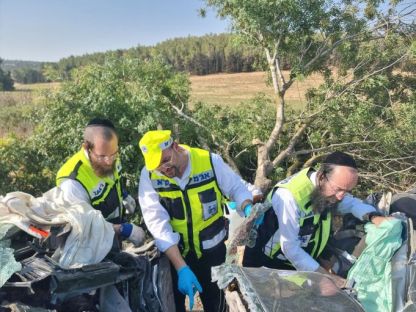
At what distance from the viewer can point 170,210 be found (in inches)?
104

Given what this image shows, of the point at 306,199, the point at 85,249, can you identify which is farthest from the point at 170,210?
the point at 306,199

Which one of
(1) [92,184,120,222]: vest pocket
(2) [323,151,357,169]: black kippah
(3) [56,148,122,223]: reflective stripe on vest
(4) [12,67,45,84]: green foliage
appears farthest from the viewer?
(4) [12,67,45,84]: green foliage

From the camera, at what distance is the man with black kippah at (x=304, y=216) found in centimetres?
249

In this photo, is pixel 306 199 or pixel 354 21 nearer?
pixel 306 199

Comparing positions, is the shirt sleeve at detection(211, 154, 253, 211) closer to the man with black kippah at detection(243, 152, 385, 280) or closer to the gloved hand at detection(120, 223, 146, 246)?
the man with black kippah at detection(243, 152, 385, 280)

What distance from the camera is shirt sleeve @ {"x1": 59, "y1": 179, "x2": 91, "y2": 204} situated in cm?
249

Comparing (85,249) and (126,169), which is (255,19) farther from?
(85,249)

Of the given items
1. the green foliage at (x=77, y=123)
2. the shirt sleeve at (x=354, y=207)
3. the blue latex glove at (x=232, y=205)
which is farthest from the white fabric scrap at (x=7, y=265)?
the green foliage at (x=77, y=123)

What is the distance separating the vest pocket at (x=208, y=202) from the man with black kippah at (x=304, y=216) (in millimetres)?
322

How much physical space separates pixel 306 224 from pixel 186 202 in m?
0.74

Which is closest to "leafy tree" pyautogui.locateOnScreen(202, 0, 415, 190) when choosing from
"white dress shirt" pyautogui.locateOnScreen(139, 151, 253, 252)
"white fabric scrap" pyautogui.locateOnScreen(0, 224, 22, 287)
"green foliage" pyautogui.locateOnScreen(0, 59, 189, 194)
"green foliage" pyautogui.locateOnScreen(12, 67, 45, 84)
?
"green foliage" pyautogui.locateOnScreen(0, 59, 189, 194)

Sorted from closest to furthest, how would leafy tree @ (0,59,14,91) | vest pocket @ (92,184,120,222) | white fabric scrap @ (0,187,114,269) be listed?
white fabric scrap @ (0,187,114,269) → vest pocket @ (92,184,120,222) → leafy tree @ (0,59,14,91)

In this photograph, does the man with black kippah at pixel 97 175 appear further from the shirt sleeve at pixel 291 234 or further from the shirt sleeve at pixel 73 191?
the shirt sleeve at pixel 291 234

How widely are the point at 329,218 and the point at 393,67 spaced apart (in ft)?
23.5
